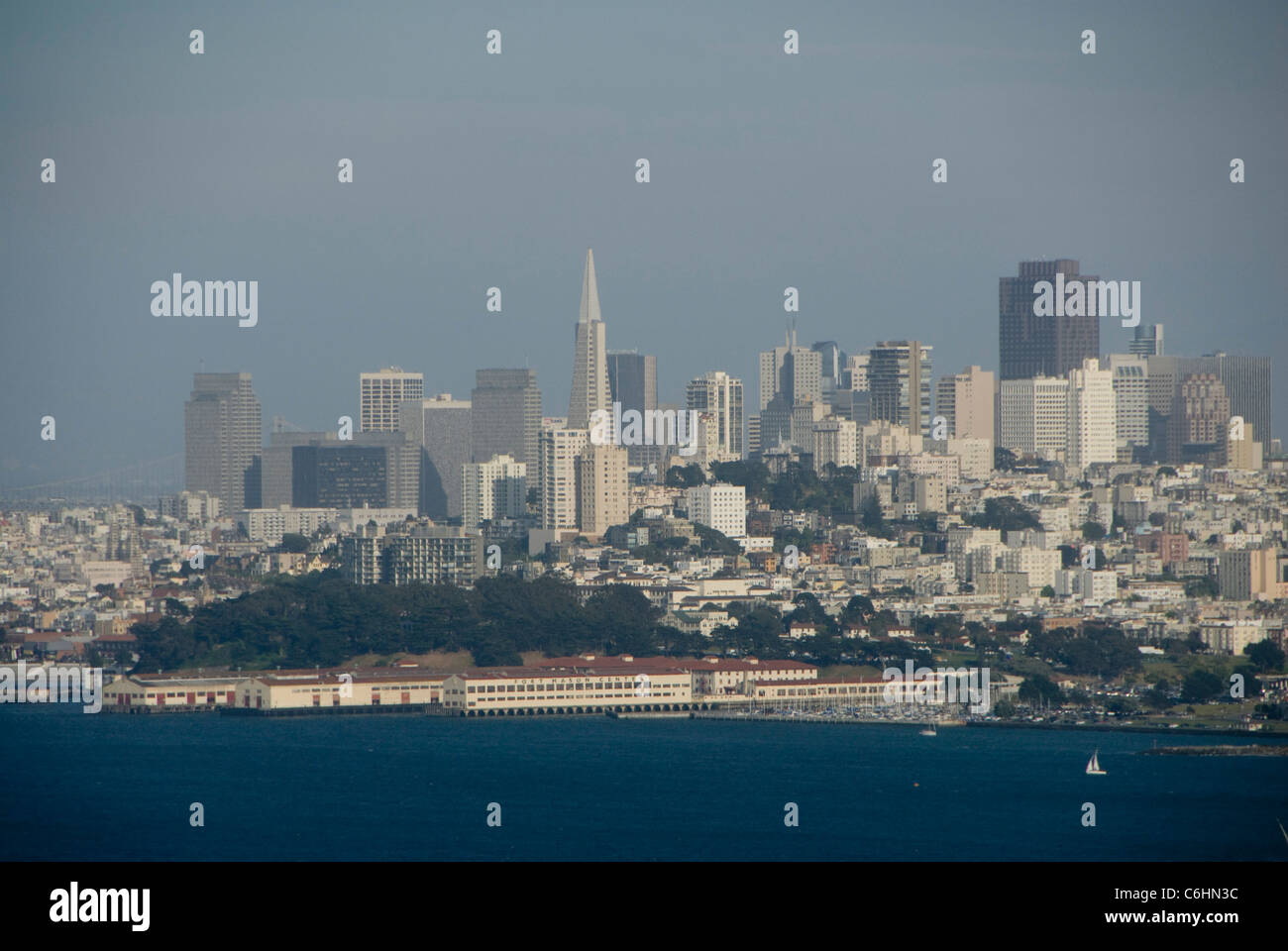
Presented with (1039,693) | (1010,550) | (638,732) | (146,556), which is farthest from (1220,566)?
(146,556)

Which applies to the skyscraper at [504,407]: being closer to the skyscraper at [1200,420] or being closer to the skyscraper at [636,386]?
the skyscraper at [636,386]

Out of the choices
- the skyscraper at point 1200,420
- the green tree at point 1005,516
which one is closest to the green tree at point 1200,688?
the green tree at point 1005,516

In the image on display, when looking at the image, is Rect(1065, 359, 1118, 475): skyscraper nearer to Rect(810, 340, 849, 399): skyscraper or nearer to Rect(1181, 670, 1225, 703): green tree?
Rect(810, 340, 849, 399): skyscraper

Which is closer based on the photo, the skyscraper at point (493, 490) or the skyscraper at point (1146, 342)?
the skyscraper at point (493, 490)

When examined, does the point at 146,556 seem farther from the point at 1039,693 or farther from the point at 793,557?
the point at 1039,693

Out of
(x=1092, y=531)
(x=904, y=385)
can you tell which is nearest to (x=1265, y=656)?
(x=1092, y=531)

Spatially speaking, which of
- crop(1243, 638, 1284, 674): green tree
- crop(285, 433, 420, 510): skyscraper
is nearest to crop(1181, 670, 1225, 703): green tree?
crop(1243, 638, 1284, 674): green tree
